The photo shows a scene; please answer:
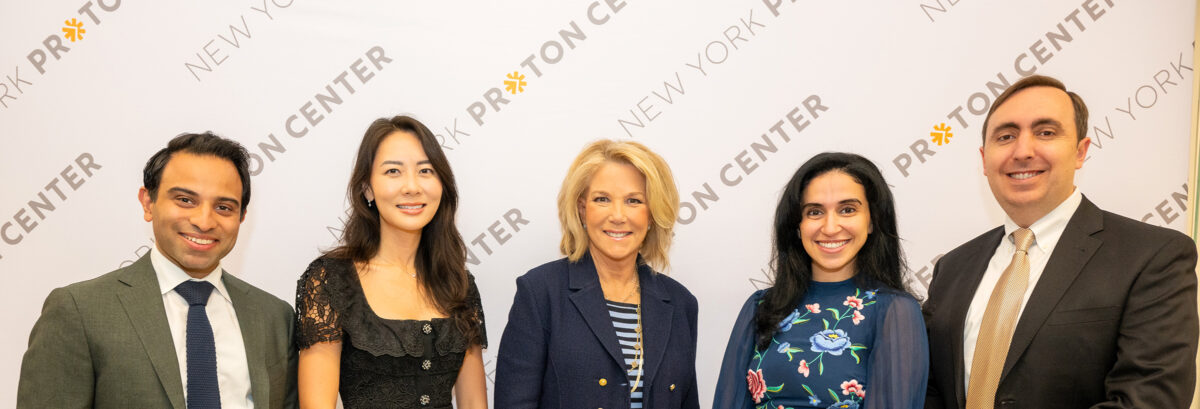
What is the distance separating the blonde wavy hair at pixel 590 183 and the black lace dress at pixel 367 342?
0.55 m

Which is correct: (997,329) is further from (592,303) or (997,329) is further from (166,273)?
(166,273)

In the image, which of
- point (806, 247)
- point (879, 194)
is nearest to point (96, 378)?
point (806, 247)

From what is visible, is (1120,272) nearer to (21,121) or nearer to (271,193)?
(271,193)

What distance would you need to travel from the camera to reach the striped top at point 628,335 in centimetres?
252

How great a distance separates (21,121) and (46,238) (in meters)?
0.46

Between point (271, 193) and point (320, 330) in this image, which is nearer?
point (320, 330)

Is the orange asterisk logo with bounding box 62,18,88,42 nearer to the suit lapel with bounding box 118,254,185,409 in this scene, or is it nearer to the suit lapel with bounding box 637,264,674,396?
the suit lapel with bounding box 118,254,185,409

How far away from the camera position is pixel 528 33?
3.30 m

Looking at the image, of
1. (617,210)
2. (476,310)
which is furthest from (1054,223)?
(476,310)

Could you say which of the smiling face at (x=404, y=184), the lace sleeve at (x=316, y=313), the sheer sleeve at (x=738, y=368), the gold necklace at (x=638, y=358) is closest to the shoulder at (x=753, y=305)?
the sheer sleeve at (x=738, y=368)

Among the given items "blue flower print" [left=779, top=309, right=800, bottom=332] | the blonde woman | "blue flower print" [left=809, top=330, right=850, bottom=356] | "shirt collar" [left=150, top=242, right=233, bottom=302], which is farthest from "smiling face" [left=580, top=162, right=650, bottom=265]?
"shirt collar" [left=150, top=242, right=233, bottom=302]

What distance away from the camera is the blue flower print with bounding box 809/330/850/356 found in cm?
218

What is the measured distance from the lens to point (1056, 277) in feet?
7.22

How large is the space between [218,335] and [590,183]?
1197mm
